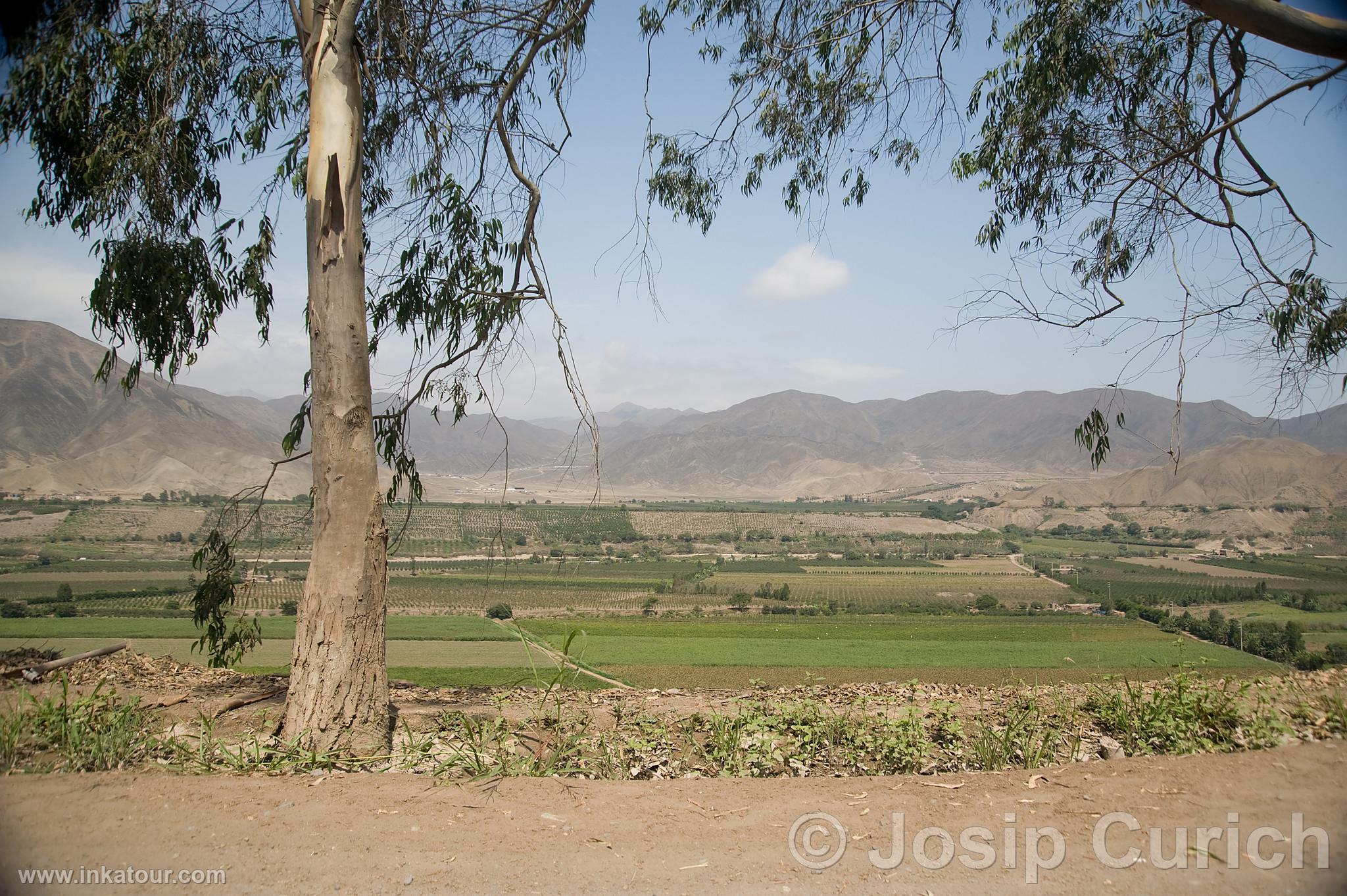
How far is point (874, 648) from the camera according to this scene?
3023 cm

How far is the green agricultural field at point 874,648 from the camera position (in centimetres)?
2273

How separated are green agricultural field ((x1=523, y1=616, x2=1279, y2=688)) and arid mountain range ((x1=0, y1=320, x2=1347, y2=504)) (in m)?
7.43

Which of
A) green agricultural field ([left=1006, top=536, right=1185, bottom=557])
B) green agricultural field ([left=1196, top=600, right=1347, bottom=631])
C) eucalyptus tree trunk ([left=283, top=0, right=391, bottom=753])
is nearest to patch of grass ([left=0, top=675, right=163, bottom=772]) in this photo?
eucalyptus tree trunk ([left=283, top=0, right=391, bottom=753])

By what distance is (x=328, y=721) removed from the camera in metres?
4.20

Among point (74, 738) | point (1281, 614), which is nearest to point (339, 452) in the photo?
point (74, 738)

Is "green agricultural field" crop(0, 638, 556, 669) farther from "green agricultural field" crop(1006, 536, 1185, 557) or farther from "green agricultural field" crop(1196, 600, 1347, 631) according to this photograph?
"green agricultural field" crop(1006, 536, 1185, 557)

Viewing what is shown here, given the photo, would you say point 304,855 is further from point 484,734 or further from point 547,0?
point 547,0

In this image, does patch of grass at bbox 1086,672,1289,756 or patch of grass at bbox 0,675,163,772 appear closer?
patch of grass at bbox 0,675,163,772

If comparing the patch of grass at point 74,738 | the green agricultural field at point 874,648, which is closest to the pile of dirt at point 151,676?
the patch of grass at point 74,738

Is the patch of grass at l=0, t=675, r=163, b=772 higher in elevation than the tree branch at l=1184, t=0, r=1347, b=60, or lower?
lower

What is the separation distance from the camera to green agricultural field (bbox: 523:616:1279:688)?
22.7 metres

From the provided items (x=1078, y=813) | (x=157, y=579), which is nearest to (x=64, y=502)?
(x=157, y=579)

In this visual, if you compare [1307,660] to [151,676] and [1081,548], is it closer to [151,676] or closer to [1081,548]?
[151,676]

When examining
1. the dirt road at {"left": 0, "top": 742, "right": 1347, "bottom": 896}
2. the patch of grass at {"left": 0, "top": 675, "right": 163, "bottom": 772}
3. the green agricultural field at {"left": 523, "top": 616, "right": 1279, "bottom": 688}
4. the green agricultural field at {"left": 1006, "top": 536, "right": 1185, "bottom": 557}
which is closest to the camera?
the dirt road at {"left": 0, "top": 742, "right": 1347, "bottom": 896}
